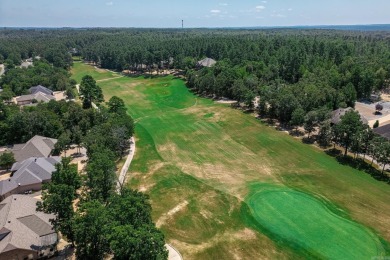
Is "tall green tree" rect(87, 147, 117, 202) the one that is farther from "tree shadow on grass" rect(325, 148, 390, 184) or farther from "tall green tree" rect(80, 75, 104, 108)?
"tall green tree" rect(80, 75, 104, 108)

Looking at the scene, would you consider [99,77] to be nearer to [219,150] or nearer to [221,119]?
[221,119]

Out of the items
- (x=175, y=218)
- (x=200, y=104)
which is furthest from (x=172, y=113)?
(x=175, y=218)

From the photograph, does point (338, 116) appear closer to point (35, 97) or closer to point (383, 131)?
point (383, 131)

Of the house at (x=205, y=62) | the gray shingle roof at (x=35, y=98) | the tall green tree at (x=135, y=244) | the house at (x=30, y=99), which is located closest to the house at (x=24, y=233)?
the tall green tree at (x=135, y=244)

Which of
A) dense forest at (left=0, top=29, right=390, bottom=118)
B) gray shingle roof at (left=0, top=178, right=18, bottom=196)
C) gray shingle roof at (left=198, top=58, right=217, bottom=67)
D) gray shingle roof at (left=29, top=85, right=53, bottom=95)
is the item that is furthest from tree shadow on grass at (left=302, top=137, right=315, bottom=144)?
gray shingle roof at (left=29, top=85, right=53, bottom=95)

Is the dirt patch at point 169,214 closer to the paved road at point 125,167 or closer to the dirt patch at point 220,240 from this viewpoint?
the dirt patch at point 220,240

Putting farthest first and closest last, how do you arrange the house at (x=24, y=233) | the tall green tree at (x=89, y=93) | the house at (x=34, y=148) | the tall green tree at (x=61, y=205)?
the tall green tree at (x=89, y=93), the house at (x=34, y=148), the house at (x=24, y=233), the tall green tree at (x=61, y=205)
